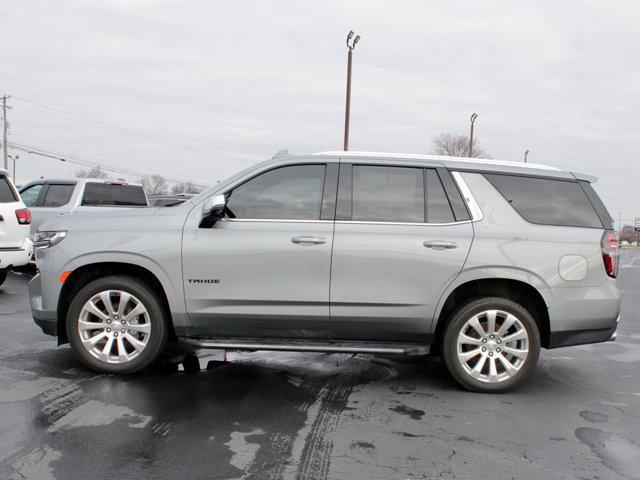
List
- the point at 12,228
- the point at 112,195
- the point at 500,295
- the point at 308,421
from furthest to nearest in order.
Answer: the point at 112,195 < the point at 12,228 < the point at 500,295 < the point at 308,421

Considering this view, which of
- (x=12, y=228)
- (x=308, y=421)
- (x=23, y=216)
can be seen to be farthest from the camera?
(x=23, y=216)

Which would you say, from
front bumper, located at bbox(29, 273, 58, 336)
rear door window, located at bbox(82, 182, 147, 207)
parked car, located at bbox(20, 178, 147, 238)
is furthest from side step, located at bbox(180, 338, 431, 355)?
rear door window, located at bbox(82, 182, 147, 207)

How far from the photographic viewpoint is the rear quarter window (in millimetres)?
4863

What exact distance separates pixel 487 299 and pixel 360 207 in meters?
1.26

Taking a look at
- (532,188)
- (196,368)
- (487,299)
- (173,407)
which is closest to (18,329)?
(196,368)

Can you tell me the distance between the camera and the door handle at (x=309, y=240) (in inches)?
185

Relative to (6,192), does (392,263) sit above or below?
below

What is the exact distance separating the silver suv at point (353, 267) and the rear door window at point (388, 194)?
0.01 meters

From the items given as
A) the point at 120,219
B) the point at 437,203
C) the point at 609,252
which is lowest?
the point at 609,252

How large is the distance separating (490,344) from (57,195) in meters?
9.95

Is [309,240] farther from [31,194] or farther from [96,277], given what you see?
[31,194]

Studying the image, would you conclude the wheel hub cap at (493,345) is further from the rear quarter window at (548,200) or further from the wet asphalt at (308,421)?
the rear quarter window at (548,200)

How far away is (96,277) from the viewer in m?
5.00

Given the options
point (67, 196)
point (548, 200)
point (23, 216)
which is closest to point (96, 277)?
point (548, 200)
